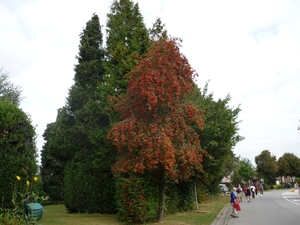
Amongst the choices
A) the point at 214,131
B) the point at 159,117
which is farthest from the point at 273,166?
the point at 159,117

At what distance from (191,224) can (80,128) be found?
388 inches

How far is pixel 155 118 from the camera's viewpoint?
15117mm

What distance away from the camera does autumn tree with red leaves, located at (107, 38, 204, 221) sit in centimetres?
1400

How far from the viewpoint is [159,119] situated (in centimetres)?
1485

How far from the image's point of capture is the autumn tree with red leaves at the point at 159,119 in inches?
551

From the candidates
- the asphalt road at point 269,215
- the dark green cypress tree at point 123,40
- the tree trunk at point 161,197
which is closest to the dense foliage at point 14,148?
the tree trunk at point 161,197

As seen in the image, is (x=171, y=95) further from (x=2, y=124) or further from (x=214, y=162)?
(x=214, y=162)

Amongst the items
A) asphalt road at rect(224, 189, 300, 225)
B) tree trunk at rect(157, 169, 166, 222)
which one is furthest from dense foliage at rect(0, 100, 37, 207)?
asphalt road at rect(224, 189, 300, 225)

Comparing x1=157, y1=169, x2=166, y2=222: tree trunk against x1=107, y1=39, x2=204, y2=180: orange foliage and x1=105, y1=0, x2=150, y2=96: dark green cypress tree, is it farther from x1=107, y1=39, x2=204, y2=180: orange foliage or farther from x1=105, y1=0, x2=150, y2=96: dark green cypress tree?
x1=105, y1=0, x2=150, y2=96: dark green cypress tree

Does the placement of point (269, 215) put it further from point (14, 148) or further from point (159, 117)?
point (14, 148)

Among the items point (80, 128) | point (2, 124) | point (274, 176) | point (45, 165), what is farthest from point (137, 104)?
point (274, 176)

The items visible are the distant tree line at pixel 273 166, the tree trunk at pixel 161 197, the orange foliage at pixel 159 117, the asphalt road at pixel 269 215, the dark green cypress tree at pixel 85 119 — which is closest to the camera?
the orange foliage at pixel 159 117

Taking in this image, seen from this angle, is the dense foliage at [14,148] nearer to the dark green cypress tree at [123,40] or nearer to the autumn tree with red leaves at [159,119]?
the autumn tree with red leaves at [159,119]

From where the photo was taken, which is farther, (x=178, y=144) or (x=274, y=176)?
(x=274, y=176)
